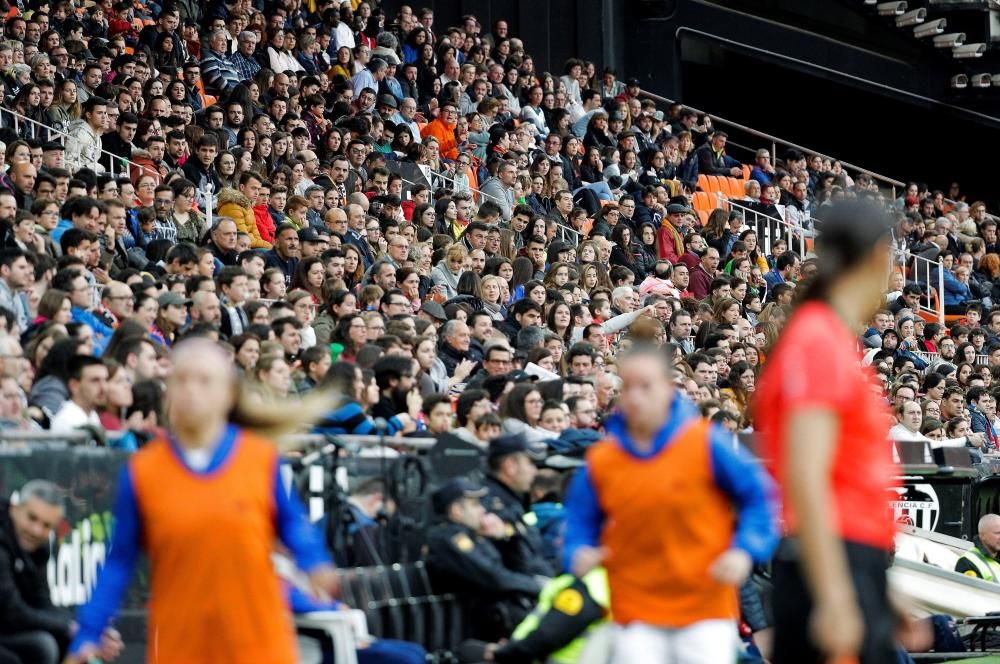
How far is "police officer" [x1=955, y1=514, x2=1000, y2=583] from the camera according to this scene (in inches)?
440

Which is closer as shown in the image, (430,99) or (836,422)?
(836,422)

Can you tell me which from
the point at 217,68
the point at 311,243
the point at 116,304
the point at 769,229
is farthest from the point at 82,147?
the point at 769,229

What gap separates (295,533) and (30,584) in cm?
234

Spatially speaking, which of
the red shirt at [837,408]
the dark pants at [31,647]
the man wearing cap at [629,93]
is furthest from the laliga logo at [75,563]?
the man wearing cap at [629,93]

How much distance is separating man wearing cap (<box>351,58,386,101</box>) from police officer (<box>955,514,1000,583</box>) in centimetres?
1091

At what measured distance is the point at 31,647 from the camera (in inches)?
252

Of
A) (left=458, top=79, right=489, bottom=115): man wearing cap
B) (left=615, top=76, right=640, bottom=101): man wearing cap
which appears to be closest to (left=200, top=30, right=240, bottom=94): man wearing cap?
(left=458, top=79, right=489, bottom=115): man wearing cap

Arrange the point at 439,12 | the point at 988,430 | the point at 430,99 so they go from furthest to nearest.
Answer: the point at 439,12 → the point at 430,99 → the point at 988,430

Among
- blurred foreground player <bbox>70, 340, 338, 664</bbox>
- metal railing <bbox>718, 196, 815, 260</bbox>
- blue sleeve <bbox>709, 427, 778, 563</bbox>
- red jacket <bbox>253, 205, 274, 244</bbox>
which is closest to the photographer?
blurred foreground player <bbox>70, 340, 338, 664</bbox>

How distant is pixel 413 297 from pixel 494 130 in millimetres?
7032

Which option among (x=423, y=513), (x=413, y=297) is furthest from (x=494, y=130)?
(x=423, y=513)

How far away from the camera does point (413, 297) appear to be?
14.6m

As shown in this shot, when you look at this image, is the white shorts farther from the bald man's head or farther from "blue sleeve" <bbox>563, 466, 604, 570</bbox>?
the bald man's head

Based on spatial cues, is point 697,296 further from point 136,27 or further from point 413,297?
point 136,27
